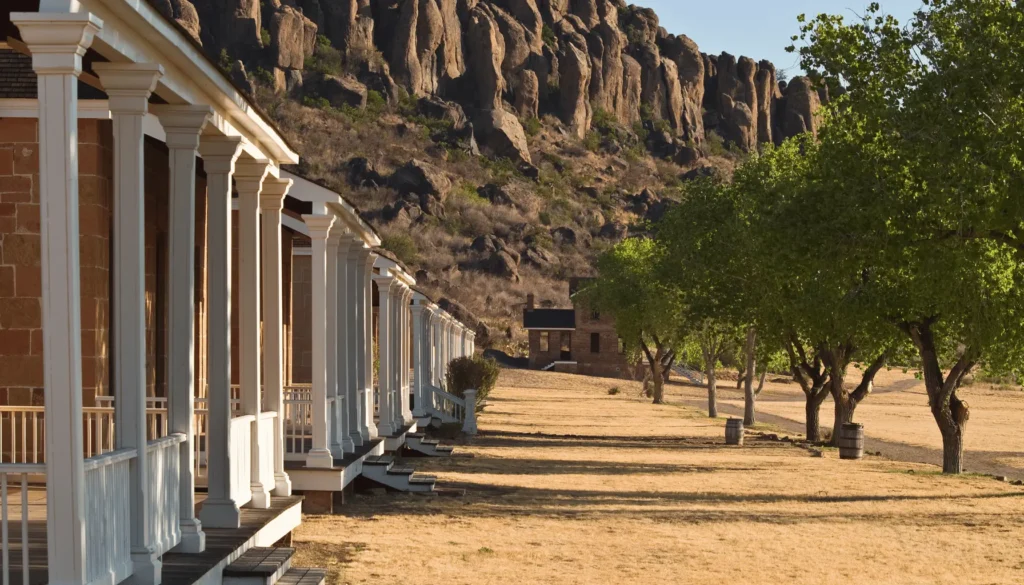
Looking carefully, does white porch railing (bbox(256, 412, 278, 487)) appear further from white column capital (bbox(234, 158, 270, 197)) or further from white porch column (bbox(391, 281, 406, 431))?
white porch column (bbox(391, 281, 406, 431))

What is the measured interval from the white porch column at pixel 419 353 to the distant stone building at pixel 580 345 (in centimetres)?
5989

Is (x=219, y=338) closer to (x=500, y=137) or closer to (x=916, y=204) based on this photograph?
(x=916, y=204)

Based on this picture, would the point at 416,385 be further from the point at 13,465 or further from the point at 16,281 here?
the point at 13,465

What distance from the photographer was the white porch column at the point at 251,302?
10.9 metres

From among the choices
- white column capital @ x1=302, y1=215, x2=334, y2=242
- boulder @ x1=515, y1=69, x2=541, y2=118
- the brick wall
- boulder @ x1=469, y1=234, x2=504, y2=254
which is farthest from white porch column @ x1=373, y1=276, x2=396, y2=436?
boulder @ x1=515, y1=69, x2=541, y2=118

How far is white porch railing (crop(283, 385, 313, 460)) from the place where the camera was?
50.4 feet

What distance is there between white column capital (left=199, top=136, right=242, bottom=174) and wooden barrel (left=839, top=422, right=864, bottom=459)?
74.8 feet

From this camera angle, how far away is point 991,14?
18.6m

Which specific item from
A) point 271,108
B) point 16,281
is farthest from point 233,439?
point 271,108

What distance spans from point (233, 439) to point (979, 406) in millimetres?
67063

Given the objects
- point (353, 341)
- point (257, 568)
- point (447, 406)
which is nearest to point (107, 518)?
point (257, 568)

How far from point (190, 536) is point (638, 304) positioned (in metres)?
53.1

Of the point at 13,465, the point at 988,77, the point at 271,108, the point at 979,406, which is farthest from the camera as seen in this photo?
the point at 271,108

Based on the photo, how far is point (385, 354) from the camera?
23.4 meters
